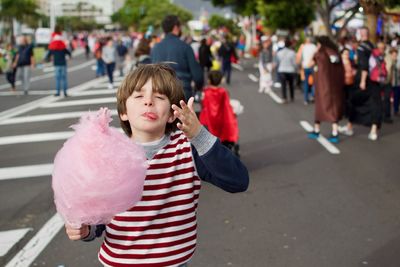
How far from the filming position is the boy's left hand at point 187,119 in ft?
6.51

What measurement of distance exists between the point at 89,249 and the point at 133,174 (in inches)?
122

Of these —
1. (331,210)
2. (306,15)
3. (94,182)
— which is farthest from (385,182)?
A: (306,15)

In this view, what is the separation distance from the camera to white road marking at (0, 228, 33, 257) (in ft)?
16.3

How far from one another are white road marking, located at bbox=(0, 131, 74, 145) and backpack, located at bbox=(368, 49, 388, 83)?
5.34 m

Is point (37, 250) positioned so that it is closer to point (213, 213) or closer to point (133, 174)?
point (213, 213)

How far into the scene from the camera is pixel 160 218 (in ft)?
7.73

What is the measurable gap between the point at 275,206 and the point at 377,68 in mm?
5044

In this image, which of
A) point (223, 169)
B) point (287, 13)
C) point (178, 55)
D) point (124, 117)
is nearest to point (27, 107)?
point (178, 55)

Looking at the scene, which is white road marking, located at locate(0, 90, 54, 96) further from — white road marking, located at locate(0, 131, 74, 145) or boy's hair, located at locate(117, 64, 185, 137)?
boy's hair, located at locate(117, 64, 185, 137)

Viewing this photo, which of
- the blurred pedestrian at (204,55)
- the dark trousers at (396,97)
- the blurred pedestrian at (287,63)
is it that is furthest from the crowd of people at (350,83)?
the blurred pedestrian at (204,55)

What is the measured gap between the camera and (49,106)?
15086 millimetres

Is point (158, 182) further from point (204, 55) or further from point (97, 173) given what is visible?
point (204, 55)

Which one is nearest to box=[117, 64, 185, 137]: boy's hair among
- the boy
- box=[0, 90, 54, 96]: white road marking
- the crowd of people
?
the boy

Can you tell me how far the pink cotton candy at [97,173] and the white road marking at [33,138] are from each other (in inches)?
334
